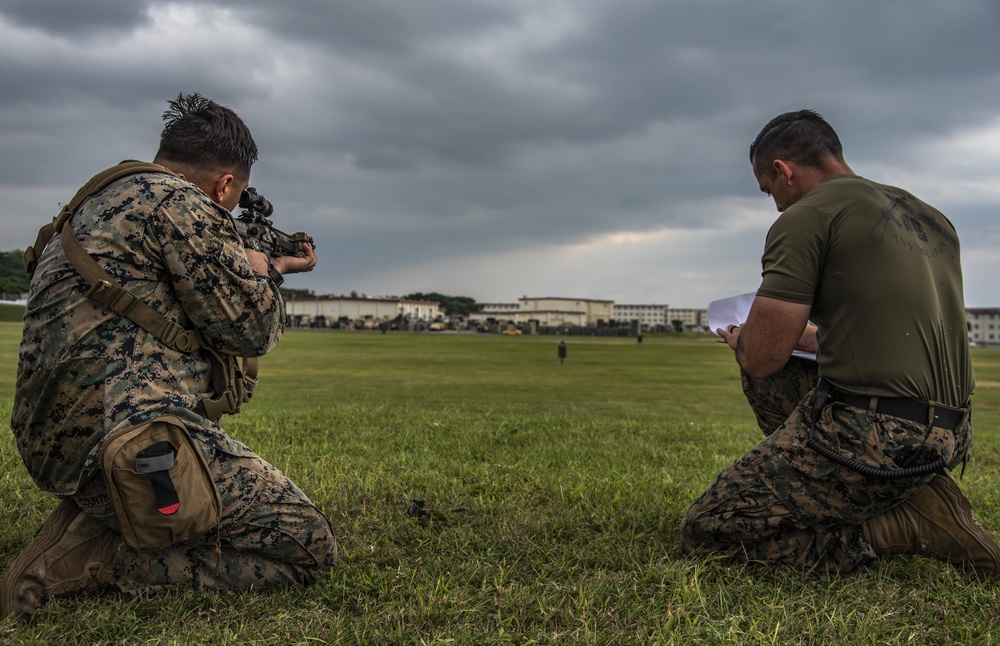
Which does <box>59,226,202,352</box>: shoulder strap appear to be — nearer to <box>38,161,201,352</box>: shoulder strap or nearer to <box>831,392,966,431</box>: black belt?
<box>38,161,201,352</box>: shoulder strap

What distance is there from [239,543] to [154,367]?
2.58 ft

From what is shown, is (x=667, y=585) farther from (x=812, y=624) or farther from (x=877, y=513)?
(x=877, y=513)

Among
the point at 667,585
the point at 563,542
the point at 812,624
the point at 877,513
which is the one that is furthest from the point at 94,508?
the point at 877,513

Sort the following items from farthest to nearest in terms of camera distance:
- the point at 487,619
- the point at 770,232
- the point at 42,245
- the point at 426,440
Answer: the point at 426,440
the point at 770,232
the point at 42,245
the point at 487,619

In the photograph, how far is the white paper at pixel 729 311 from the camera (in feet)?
12.0

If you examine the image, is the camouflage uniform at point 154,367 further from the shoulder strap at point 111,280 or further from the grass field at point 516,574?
the grass field at point 516,574

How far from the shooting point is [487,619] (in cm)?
248

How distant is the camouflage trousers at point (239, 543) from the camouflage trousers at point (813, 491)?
5.79 ft

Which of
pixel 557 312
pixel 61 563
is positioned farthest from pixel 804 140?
pixel 557 312

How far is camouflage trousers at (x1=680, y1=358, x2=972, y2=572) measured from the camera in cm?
279

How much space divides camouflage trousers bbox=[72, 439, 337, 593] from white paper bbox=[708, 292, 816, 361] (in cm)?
225

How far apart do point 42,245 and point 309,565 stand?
1.73 meters

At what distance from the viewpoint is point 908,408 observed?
2.79 m

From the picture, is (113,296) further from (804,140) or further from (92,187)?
(804,140)
